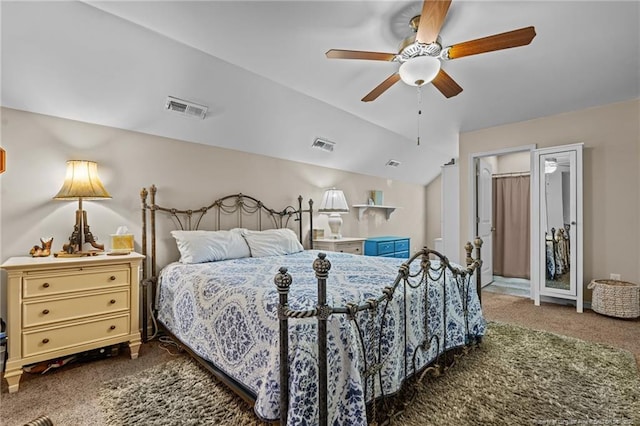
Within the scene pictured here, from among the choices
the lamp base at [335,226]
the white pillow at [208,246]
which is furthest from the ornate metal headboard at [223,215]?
the lamp base at [335,226]

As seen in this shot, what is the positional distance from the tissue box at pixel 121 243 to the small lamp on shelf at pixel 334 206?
2.49 metres

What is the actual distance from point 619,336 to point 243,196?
4036 mm

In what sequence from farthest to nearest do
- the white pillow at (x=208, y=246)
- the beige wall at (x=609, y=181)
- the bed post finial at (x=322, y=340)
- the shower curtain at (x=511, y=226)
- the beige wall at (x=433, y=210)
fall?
the beige wall at (x=433, y=210) → the shower curtain at (x=511, y=226) → the beige wall at (x=609, y=181) → the white pillow at (x=208, y=246) → the bed post finial at (x=322, y=340)

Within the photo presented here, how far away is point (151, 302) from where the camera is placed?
2.98 meters

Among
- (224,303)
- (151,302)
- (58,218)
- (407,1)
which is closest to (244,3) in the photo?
(407,1)

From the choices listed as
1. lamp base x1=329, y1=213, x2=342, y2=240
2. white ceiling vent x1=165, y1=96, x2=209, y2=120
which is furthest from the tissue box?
lamp base x1=329, y1=213, x2=342, y2=240

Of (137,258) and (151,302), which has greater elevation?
(137,258)

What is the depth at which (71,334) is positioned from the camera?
2215 millimetres

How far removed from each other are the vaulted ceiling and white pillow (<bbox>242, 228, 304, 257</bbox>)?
1087 millimetres

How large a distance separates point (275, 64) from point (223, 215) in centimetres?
173

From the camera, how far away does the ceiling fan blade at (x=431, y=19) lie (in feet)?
5.34

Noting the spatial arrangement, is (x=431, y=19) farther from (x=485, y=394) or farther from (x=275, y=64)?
(x=485, y=394)

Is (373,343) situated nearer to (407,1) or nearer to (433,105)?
(407,1)

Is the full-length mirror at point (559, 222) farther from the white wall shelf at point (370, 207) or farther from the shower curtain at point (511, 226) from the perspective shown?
the white wall shelf at point (370, 207)
